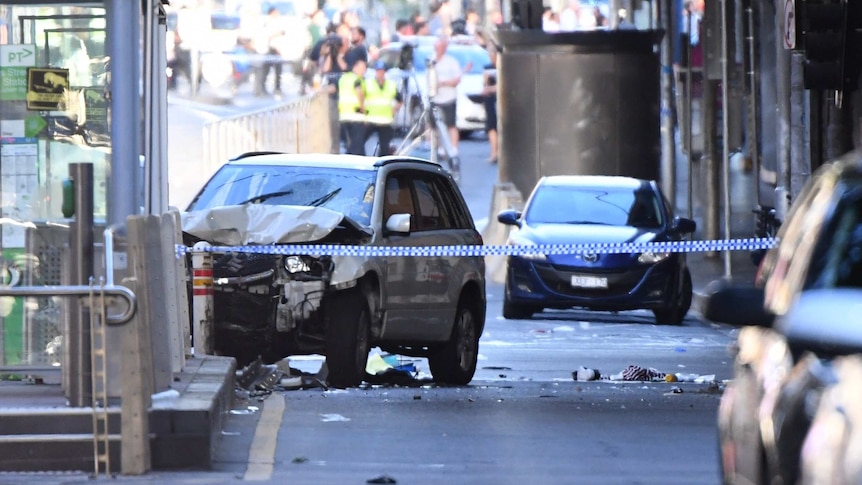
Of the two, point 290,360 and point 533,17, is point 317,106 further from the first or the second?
point 290,360

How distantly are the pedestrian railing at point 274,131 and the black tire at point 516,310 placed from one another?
1019 cm

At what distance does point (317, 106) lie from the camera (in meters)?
35.4

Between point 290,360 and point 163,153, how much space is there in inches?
182

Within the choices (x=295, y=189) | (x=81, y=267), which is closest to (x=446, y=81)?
(x=295, y=189)

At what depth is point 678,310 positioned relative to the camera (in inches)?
813

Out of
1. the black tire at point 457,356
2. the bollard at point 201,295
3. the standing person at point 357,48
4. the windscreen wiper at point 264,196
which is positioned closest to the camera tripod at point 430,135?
the standing person at point 357,48

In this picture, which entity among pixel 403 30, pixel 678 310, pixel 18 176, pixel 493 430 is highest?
pixel 403 30

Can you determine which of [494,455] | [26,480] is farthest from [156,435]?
[494,455]

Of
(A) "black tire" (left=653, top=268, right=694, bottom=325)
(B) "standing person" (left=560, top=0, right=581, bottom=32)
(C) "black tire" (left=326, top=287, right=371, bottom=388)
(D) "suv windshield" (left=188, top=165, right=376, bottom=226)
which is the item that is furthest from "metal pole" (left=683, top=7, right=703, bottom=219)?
(B) "standing person" (left=560, top=0, right=581, bottom=32)

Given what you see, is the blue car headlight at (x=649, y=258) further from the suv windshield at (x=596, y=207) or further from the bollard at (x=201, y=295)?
the bollard at (x=201, y=295)

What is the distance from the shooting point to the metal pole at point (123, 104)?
10.6m

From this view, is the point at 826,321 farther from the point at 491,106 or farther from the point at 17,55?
the point at 491,106

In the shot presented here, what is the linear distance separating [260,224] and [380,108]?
21.1m

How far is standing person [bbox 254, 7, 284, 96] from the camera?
46594 millimetres
